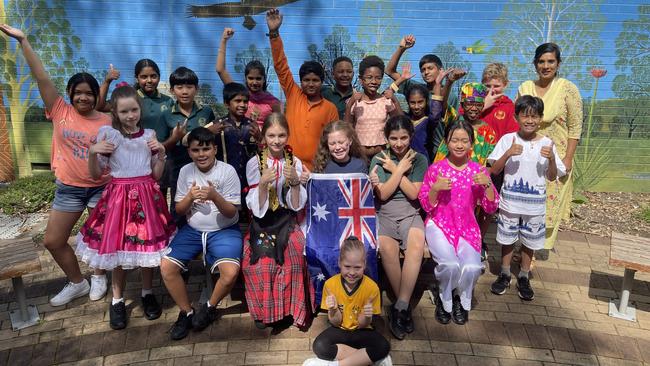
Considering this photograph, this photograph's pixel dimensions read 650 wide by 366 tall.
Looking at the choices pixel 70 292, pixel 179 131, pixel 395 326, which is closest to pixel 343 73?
pixel 179 131

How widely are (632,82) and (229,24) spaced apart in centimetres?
568

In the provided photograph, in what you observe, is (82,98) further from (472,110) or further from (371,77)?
(472,110)

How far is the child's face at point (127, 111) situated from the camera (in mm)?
3025

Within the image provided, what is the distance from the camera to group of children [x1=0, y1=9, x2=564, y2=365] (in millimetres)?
3059

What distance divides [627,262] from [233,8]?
5309mm

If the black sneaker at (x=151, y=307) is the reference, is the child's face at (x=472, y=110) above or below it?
above

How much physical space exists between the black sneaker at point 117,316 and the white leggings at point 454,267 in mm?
→ 2351

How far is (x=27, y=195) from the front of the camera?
5836 mm

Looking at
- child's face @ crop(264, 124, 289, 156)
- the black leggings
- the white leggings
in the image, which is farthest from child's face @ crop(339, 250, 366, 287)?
child's face @ crop(264, 124, 289, 156)

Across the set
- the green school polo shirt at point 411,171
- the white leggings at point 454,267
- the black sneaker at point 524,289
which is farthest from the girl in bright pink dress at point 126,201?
the black sneaker at point 524,289

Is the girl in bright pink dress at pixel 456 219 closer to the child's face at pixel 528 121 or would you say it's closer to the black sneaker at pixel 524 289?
Answer: the child's face at pixel 528 121

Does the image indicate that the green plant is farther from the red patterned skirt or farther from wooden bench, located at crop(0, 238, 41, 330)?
the red patterned skirt

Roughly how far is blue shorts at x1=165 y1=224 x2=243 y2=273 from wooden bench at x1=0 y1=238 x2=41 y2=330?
1.02m

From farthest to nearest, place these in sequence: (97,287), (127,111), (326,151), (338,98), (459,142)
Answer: (338,98), (97,287), (326,151), (459,142), (127,111)
